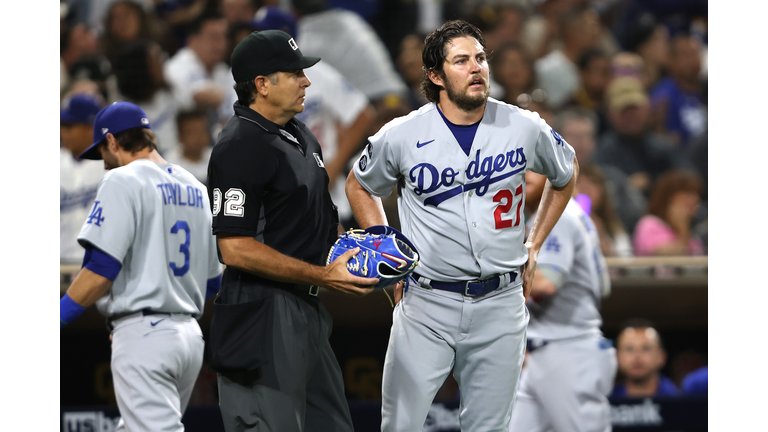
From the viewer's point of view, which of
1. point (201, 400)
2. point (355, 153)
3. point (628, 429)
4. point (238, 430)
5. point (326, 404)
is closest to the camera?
point (238, 430)

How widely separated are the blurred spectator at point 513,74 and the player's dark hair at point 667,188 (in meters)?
1.49

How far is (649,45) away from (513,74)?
1.94 meters

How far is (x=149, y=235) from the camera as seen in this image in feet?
12.2

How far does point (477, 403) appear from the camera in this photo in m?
2.94

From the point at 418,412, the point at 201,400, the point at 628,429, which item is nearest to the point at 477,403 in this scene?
the point at 418,412

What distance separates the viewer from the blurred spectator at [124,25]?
7270 millimetres

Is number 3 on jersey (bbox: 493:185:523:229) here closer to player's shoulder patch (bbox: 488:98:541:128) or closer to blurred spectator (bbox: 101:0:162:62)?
player's shoulder patch (bbox: 488:98:541:128)

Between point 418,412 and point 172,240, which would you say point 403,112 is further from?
point 418,412

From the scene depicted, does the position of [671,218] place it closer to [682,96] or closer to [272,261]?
[682,96]

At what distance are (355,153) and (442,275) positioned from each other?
3.33m

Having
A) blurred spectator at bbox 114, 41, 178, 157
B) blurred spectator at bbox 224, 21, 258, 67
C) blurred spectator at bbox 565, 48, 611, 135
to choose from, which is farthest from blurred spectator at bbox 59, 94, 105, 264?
blurred spectator at bbox 565, 48, 611, 135

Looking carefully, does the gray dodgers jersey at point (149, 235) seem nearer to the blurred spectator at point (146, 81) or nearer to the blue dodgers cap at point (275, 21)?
the blue dodgers cap at point (275, 21)

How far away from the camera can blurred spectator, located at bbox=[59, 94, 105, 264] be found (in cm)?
559

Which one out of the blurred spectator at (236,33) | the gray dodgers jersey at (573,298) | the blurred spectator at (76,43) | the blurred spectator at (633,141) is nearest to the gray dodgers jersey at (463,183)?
the gray dodgers jersey at (573,298)
